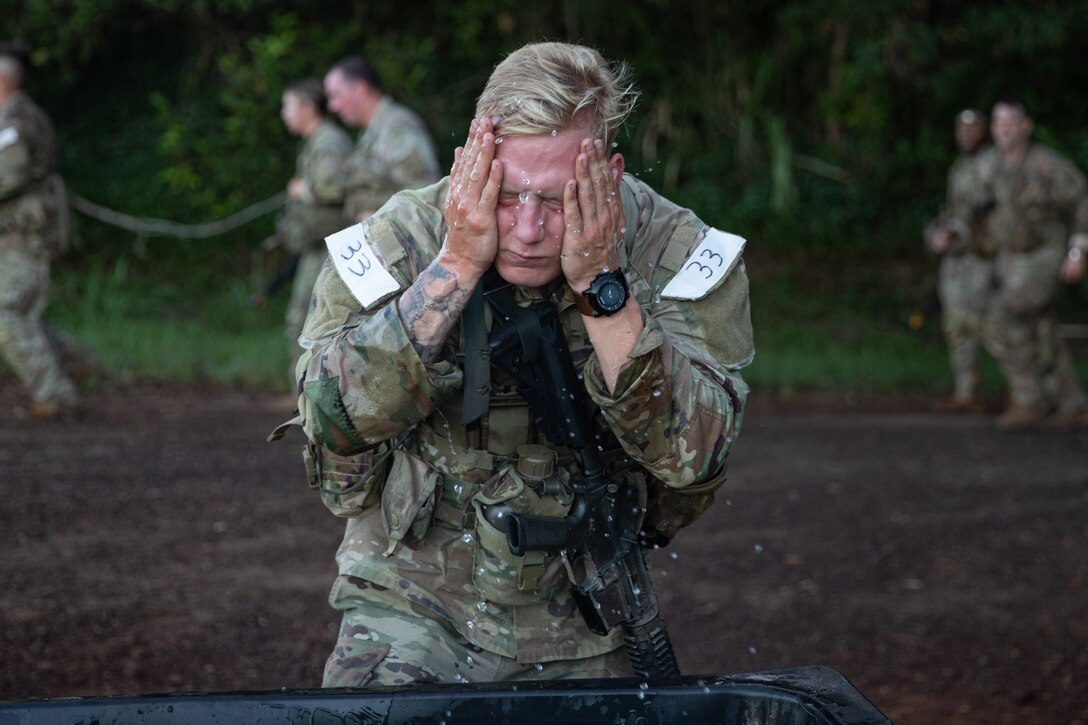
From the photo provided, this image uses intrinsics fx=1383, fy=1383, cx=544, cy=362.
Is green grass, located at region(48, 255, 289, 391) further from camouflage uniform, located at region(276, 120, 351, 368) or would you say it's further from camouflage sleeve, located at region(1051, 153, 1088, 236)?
camouflage sleeve, located at region(1051, 153, 1088, 236)

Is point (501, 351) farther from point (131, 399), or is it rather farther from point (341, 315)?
point (131, 399)

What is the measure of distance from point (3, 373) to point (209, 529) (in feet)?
15.1

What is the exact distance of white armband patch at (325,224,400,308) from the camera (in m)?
2.62

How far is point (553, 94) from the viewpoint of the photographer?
8.10 ft

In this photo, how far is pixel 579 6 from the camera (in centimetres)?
1534

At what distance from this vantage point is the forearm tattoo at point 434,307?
2.48m

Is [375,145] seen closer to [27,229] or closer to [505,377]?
[27,229]

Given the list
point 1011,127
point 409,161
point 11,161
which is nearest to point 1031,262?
point 1011,127

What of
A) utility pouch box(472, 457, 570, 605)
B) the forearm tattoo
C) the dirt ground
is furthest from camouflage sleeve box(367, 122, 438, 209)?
the forearm tattoo

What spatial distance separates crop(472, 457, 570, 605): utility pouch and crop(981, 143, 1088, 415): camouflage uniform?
313 inches

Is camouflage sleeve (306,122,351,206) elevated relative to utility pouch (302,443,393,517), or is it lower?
lower

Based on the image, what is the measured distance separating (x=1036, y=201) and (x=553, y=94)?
26.8ft

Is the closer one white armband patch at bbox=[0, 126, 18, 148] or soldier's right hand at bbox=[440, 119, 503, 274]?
soldier's right hand at bbox=[440, 119, 503, 274]

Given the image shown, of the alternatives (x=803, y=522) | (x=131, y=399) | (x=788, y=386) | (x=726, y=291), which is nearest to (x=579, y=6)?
(x=788, y=386)
